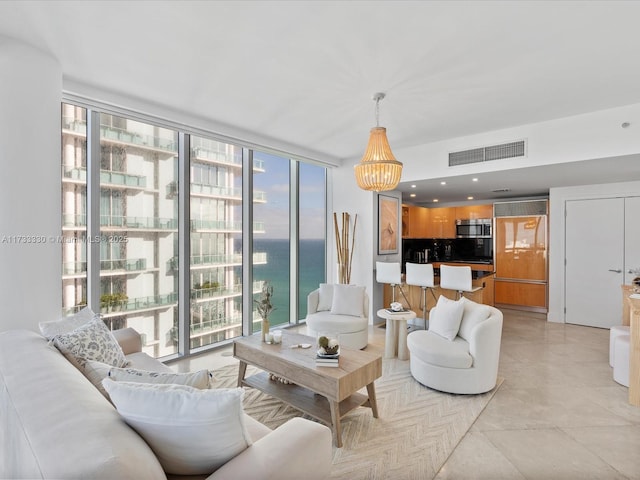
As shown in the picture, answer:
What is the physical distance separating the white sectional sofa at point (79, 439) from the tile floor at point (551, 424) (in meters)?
1.14

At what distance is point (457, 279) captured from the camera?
439 centimetres

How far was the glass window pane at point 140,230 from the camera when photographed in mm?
3350

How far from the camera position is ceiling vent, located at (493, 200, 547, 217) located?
19.7 ft

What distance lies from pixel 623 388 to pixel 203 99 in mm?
4857

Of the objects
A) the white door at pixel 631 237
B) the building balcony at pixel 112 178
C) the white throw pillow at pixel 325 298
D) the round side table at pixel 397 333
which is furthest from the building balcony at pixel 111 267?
the white door at pixel 631 237

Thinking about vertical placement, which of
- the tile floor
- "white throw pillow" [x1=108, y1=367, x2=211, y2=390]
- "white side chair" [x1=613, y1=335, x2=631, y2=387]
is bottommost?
the tile floor

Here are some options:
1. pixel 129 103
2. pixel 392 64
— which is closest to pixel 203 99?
pixel 129 103

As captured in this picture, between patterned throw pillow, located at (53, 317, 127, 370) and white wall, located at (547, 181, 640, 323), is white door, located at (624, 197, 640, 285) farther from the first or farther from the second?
patterned throw pillow, located at (53, 317, 127, 370)

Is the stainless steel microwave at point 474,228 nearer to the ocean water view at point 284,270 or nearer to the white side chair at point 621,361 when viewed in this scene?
the ocean water view at point 284,270

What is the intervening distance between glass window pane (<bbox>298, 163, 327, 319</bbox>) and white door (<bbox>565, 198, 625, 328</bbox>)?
157 inches

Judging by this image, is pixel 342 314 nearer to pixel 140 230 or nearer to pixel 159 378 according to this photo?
pixel 140 230

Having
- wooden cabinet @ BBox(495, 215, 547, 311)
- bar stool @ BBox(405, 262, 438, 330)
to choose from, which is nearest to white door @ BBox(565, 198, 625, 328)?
wooden cabinet @ BBox(495, 215, 547, 311)

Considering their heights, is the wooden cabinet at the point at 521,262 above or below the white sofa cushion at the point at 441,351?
above

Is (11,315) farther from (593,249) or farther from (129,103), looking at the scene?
(593,249)
